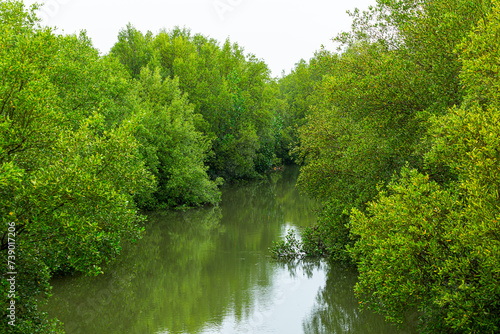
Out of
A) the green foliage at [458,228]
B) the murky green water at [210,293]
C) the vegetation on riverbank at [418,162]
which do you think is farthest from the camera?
the murky green water at [210,293]

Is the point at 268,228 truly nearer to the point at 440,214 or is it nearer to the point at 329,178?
the point at 329,178

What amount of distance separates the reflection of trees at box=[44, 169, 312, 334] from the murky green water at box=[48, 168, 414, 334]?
1.6 inches

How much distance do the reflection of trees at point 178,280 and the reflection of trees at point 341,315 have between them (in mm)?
2752

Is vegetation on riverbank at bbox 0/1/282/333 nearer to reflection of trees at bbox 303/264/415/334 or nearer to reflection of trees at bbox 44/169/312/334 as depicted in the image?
reflection of trees at bbox 44/169/312/334

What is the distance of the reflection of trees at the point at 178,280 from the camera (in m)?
17.9

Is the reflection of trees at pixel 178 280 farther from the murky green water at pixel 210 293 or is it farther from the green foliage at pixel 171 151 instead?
the green foliage at pixel 171 151

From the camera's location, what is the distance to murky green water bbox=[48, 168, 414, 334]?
1719 centimetres

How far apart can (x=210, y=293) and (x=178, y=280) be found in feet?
9.40

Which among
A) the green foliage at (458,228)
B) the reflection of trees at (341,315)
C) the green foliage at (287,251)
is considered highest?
the green foliage at (458,228)

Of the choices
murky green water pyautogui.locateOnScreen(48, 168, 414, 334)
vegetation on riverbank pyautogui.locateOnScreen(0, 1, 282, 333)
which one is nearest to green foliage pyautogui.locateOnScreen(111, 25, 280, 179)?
vegetation on riverbank pyautogui.locateOnScreen(0, 1, 282, 333)

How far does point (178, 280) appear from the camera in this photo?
2292 centimetres

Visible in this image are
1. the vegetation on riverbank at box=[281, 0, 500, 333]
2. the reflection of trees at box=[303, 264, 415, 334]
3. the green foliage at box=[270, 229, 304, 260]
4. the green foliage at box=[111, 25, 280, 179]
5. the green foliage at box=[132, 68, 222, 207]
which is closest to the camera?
the vegetation on riverbank at box=[281, 0, 500, 333]

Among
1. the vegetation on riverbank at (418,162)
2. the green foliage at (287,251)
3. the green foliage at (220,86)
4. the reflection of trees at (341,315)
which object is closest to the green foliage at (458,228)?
the vegetation on riverbank at (418,162)

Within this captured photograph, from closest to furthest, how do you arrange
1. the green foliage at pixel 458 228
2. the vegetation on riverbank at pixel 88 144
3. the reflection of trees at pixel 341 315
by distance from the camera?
1. the green foliage at pixel 458 228
2. the vegetation on riverbank at pixel 88 144
3. the reflection of trees at pixel 341 315
